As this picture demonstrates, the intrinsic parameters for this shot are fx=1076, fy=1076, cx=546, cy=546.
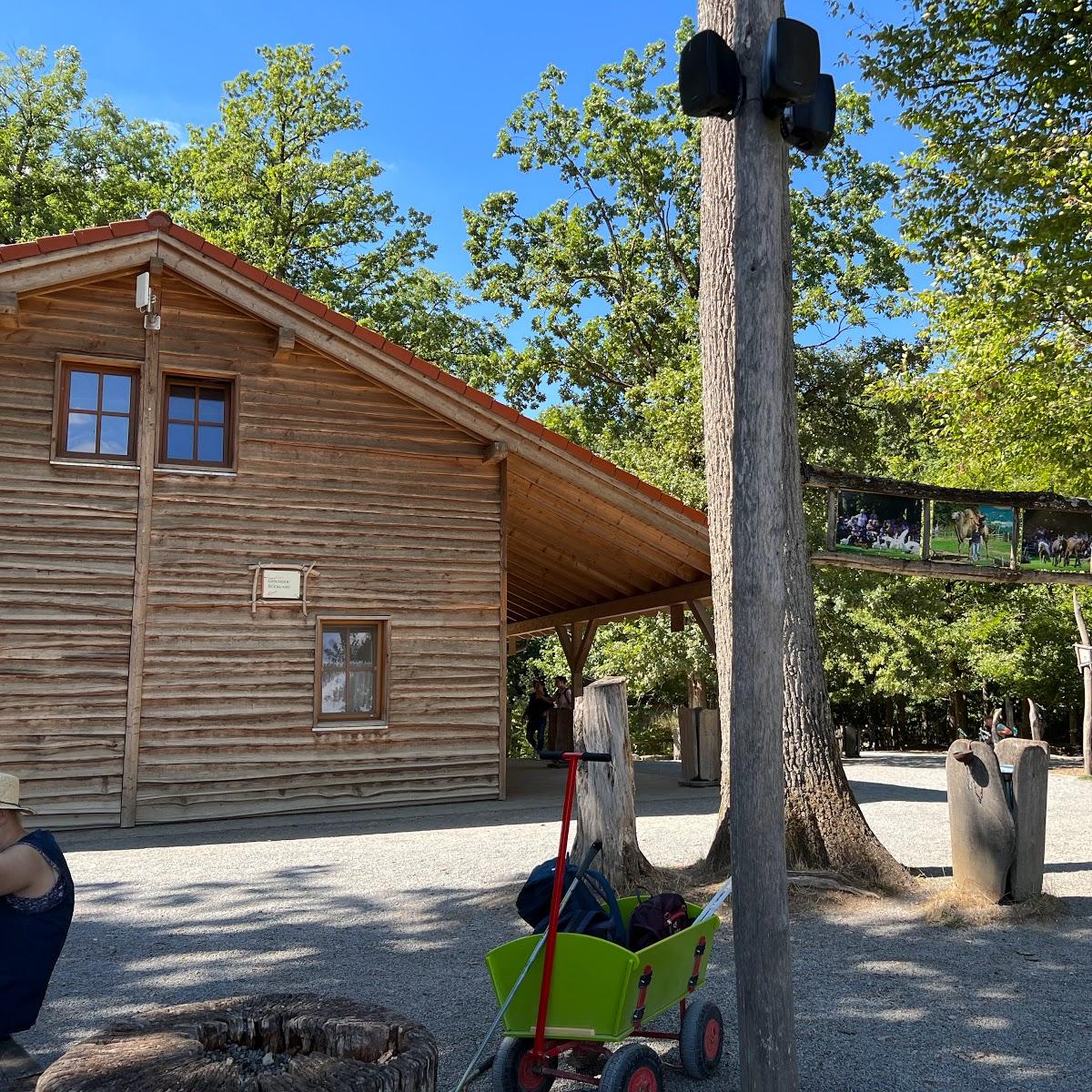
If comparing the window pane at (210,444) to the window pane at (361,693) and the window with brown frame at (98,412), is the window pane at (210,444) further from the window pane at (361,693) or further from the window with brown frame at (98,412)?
the window pane at (361,693)

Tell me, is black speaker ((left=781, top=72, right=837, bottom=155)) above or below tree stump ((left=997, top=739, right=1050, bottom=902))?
above

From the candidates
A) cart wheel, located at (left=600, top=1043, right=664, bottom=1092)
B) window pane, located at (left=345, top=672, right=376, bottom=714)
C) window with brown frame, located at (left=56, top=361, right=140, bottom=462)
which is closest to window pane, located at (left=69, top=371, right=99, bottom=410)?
window with brown frame, located at (left=56, top=361, right=140, bottom=462)

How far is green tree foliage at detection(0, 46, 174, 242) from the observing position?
32.7 metres

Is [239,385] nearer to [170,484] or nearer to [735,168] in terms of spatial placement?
[170,484]

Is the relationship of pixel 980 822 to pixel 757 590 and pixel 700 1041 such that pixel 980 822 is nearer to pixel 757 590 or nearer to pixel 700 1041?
pixel 700 1041

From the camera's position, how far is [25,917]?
12.3ft

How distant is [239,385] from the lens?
12578 mm

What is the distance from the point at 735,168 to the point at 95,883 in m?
7.48

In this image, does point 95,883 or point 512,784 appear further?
point 512,784

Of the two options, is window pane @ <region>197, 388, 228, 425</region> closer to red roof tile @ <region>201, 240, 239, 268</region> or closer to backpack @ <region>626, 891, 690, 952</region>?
red roof tile @ <region>201, 240, 239, 268</region>

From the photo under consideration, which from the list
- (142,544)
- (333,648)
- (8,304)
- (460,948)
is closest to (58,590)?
(142,544)

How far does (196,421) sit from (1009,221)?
11.2m

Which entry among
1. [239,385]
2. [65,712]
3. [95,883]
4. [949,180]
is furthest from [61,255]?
[949,180]

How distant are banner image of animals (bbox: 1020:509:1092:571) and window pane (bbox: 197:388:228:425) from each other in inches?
356
